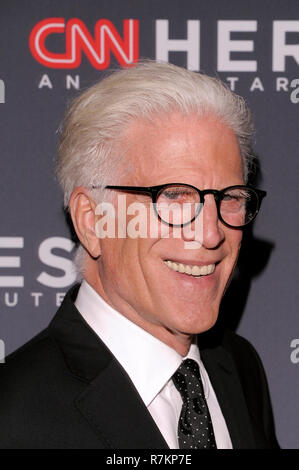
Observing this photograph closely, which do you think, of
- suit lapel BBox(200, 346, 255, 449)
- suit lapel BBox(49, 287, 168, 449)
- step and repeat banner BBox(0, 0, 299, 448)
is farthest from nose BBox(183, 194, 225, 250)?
step and repeat banner BBox(0, 0, 299, 448)

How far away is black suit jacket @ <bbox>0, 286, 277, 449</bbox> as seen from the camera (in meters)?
1.29

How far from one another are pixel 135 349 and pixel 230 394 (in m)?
0.37

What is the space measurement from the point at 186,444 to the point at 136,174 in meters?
0.61

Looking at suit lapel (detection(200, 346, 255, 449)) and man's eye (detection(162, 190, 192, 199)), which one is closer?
man's eye (detection(162, 190, 192, 199))

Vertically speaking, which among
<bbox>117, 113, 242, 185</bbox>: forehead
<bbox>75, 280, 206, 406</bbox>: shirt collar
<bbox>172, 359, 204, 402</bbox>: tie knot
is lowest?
<bbox>172, 359, 204, 402</bbox>: tie knot

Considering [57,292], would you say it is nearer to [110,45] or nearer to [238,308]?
[238,308]

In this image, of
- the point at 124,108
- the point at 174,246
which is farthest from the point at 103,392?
the point at 124,108

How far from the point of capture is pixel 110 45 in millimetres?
1864

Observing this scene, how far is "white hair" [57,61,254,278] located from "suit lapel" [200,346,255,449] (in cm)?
61

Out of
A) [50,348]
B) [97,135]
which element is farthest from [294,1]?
[50,348]

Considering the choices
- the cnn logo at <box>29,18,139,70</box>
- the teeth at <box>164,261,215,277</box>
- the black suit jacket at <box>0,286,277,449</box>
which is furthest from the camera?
the cnn logo at <box>29,18,139,70</box>

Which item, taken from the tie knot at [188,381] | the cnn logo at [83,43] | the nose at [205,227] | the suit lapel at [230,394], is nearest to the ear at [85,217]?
the nose at [205,227]

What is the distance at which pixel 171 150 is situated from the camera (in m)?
1.36

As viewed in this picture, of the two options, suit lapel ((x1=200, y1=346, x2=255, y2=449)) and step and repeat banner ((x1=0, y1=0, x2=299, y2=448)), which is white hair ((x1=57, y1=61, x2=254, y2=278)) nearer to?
step and repeat banner ((x1=0, y1=0, x2=299, y2=448))
